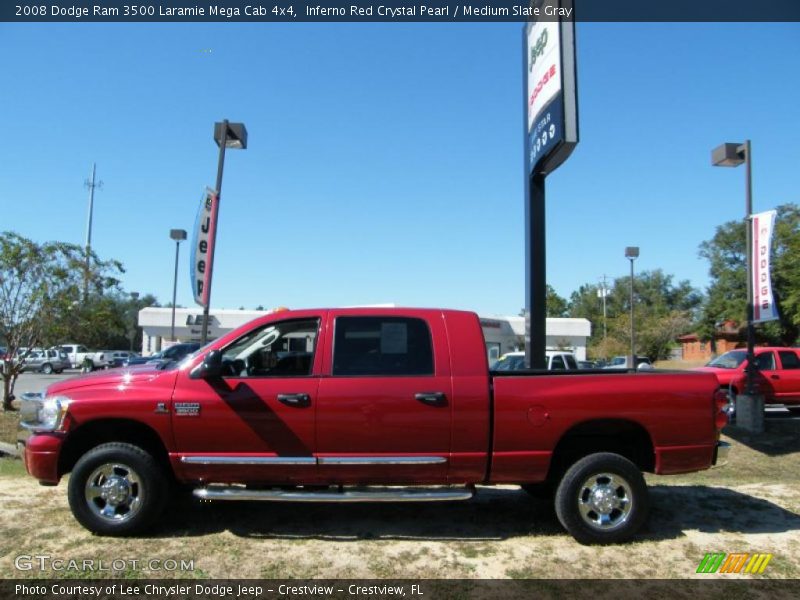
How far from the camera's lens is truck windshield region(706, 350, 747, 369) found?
558 inches

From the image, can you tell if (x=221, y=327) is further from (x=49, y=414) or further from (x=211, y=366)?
(x=211, y=366)

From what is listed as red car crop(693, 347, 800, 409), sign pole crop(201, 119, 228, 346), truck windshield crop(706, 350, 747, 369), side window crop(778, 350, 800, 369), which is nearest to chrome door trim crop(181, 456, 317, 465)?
sign pole crop(201, 119, 228, 346)

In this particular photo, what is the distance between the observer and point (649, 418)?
5.07 metres

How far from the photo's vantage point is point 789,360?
14445mm

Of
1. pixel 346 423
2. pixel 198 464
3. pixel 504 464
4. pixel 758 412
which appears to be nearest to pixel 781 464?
pixel 758 412

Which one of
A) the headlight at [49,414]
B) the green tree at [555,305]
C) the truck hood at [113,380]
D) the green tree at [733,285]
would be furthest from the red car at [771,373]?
the green tree at [555,305]

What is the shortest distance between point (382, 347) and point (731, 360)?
12.3 meters

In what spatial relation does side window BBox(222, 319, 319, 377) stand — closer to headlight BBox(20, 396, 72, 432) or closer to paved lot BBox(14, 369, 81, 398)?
headlight BBox(20, 396, 72, 432)

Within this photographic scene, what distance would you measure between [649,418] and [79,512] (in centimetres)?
470

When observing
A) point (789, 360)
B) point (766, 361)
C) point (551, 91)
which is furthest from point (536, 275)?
point (789, 360)

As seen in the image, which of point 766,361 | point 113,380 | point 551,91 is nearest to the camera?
point 113,380

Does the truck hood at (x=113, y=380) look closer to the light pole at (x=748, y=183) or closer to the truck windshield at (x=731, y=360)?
the light pole at (x=748, y=183)

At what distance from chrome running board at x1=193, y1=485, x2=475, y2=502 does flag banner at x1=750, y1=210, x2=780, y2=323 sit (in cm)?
895

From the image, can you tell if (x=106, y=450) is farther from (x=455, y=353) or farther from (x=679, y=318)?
(x=679, y=318)
